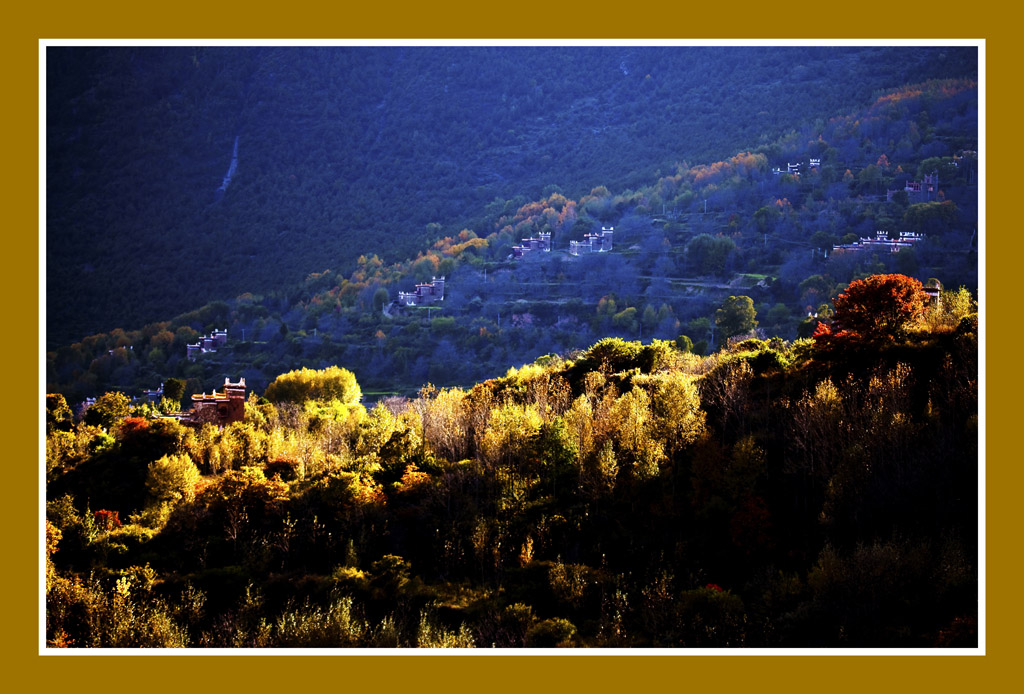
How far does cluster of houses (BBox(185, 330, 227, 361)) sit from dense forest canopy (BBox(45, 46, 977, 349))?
3.40 m

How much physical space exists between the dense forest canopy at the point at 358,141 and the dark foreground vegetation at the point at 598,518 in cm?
3121

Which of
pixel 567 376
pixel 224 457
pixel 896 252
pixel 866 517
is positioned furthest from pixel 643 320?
pixel 866 517

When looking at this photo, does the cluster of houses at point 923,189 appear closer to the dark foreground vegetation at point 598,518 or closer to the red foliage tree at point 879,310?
the dark foreground vegetation at point 598,518

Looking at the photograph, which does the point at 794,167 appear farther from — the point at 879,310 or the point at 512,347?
the point at 879,310

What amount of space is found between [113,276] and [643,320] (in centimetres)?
3188

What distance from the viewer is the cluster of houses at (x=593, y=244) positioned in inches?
2210

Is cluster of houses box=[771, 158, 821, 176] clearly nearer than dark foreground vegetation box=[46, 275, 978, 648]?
No

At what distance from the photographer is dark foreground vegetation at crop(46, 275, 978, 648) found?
10844mm

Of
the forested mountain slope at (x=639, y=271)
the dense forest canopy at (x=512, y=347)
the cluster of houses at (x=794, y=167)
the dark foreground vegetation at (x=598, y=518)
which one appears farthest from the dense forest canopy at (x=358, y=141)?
the dark foreground vegetation at (x=598, y=518)

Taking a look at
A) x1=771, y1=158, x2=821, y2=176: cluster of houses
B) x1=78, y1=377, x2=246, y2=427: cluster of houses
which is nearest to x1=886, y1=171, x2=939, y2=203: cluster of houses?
x1=771, y1=158, x2=821, y2=176: cluster of houses

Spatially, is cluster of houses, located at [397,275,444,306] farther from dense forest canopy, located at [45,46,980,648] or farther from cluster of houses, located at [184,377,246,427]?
cluster of houses, located at [184,377,246,427]

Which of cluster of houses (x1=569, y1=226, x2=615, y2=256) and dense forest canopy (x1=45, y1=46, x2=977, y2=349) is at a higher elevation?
dense forest canopy (x1=45, y1=46, x2=977, y2=349)

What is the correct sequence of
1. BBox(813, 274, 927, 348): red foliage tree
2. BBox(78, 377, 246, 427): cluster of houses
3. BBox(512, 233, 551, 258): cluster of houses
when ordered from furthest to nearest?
BBox(512, 233, 551, 258): cluster of houses < BBox(78, 377, 246, 427): cluster of houses < BBox(813, 274, 927, 348): red foliage tree

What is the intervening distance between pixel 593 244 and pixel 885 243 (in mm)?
19195
